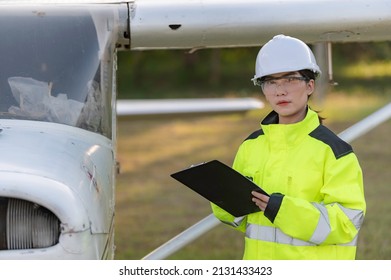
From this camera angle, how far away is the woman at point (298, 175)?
3268 mm

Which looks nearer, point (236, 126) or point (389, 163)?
point (389, 163)

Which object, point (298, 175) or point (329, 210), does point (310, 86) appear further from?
point (329, 210)

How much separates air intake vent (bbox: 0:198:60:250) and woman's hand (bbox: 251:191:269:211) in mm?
758

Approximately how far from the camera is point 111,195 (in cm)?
410

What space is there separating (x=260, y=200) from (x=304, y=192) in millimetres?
180

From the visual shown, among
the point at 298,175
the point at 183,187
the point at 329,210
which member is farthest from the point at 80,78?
the point at 183,187

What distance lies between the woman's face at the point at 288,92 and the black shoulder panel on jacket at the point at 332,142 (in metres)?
0.11

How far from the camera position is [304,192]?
338cm

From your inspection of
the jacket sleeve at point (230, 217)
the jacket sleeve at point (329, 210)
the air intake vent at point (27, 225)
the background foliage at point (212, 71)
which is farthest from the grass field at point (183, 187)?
the background foliage at point (212, 71)

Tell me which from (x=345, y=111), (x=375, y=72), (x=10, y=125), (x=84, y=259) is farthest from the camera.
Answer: (x=375, y=72)

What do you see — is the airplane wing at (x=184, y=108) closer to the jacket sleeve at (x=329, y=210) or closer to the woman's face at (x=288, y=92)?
the woman's face at (x=288, y=92)
